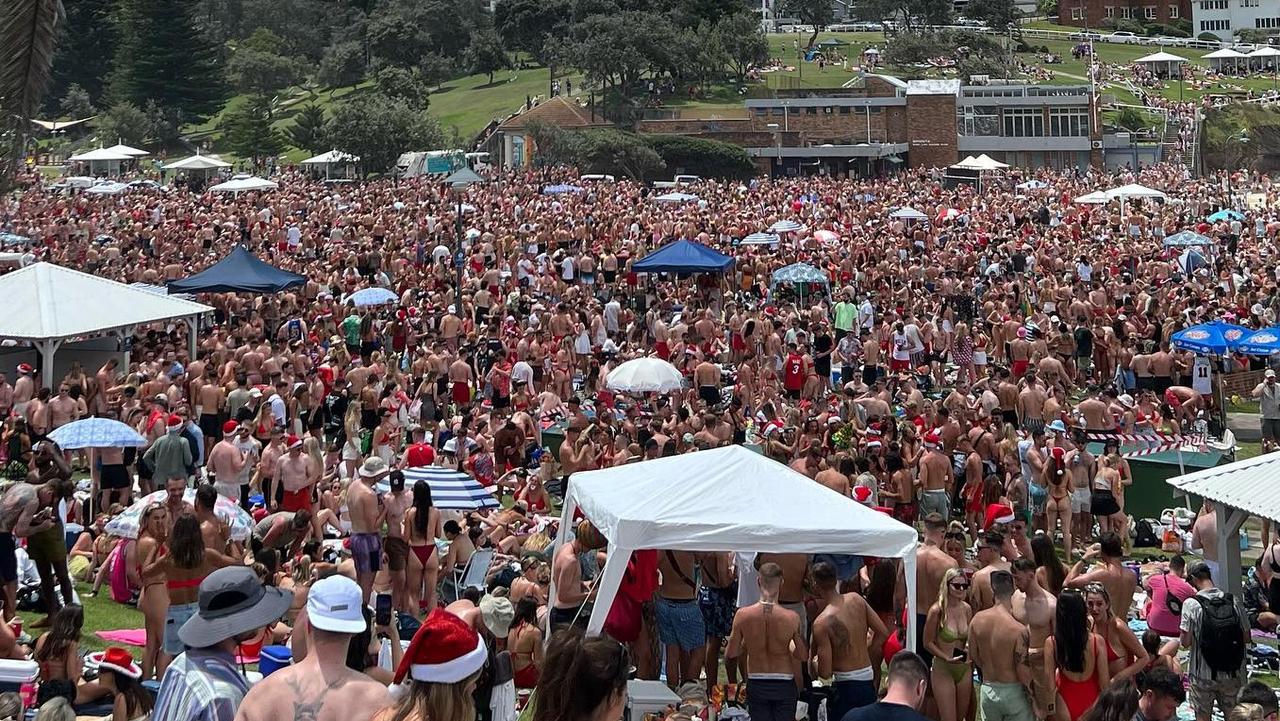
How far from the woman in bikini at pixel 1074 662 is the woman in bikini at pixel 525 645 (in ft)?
8.79

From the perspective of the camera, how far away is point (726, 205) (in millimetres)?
37469

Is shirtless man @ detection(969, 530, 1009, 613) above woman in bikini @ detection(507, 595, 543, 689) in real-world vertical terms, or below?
above

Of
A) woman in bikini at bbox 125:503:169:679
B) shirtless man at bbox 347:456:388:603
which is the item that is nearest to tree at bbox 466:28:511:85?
shirtless man at bbox 347:456:388:603

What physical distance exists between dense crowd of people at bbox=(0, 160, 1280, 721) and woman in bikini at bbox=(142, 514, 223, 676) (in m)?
0.02

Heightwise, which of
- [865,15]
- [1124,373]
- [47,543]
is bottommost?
[1124,373]

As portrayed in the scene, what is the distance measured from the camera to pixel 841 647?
7191 mm

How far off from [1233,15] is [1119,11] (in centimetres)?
892

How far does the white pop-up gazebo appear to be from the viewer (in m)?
7.40

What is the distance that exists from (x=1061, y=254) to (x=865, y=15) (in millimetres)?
101824

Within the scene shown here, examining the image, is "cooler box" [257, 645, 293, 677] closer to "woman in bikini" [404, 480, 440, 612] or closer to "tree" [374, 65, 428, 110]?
"woman in bikini" [404, 480, 440, 612]

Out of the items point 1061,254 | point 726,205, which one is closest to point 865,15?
point 726,205

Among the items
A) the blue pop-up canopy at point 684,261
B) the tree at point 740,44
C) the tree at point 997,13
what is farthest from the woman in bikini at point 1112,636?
the tree at point 997,13

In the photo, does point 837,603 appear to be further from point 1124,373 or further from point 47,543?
point 1124,373

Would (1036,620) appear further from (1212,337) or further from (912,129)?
(912,129)
